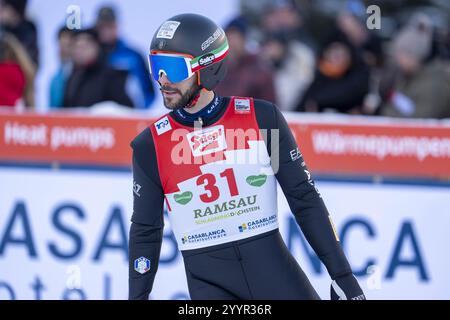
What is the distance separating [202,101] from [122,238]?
262 centimetres

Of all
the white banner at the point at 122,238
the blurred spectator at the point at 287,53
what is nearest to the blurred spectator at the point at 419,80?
the blurred spectator at the point at 287,53

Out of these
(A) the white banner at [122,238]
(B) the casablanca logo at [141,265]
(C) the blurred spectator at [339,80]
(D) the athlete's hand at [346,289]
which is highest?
(B) the casablanca logo at [141,265]

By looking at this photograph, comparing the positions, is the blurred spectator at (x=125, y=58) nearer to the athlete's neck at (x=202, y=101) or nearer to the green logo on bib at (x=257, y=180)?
the athlete's neck at (x=202, y=101)

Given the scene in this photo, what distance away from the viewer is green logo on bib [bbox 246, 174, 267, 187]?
15.0 feet

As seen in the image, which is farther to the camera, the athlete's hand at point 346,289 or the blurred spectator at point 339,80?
the blurred spectator at point 339,80

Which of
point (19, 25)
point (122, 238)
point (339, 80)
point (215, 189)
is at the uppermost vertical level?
point (215, 189)

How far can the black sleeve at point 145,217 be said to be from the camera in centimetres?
460

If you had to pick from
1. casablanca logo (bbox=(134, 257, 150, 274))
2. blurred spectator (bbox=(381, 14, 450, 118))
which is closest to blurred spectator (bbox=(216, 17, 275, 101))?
blurred spectator (bbox=(381, 14, 450, 118))

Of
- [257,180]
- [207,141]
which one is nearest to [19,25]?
[207,141]

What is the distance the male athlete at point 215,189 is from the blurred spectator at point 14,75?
4.83 meters

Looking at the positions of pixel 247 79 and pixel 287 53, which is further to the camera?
pixel 287 53

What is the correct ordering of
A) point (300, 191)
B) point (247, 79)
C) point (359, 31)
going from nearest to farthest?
point (300, 191), point (247, 79), point (359, 31)

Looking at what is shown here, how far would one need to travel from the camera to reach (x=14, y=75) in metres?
9.30

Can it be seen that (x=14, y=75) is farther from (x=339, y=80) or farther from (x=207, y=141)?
(x=207, y=141)
